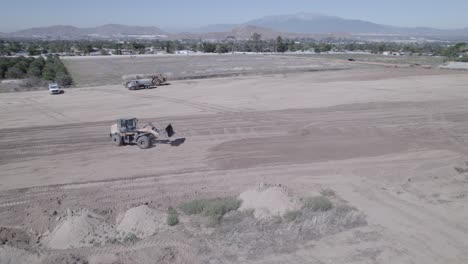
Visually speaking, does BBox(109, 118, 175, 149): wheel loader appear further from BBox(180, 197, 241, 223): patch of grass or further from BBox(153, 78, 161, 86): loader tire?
BBox(153, 78, 161, 86): loader tire

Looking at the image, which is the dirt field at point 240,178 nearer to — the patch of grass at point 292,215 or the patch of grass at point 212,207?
the patch of grass at point 292,215

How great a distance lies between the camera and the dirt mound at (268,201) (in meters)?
13.9

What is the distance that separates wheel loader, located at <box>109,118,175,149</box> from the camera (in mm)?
21062

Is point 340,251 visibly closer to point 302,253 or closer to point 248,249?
point 302,253

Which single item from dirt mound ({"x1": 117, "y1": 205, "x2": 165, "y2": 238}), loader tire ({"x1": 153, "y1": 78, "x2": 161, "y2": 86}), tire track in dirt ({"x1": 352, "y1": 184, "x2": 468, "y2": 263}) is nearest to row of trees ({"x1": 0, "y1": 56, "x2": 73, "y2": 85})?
loader tire ({"x1": 153, "y1": 78, "x2": 161, "y2": 86})

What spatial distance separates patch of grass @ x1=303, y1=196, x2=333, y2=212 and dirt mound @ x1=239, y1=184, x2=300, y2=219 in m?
0.34

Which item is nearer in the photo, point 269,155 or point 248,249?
point 248,249

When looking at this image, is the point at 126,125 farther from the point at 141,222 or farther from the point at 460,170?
the point at 460,170

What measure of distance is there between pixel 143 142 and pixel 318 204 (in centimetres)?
1038

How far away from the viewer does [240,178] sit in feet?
57.5

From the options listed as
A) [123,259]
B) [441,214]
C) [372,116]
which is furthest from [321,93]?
[123,259]

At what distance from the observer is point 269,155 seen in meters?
20.5

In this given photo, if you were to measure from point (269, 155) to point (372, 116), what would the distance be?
11868 millimetres

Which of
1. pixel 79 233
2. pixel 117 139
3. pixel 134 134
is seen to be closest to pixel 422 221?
pixel 79 233
